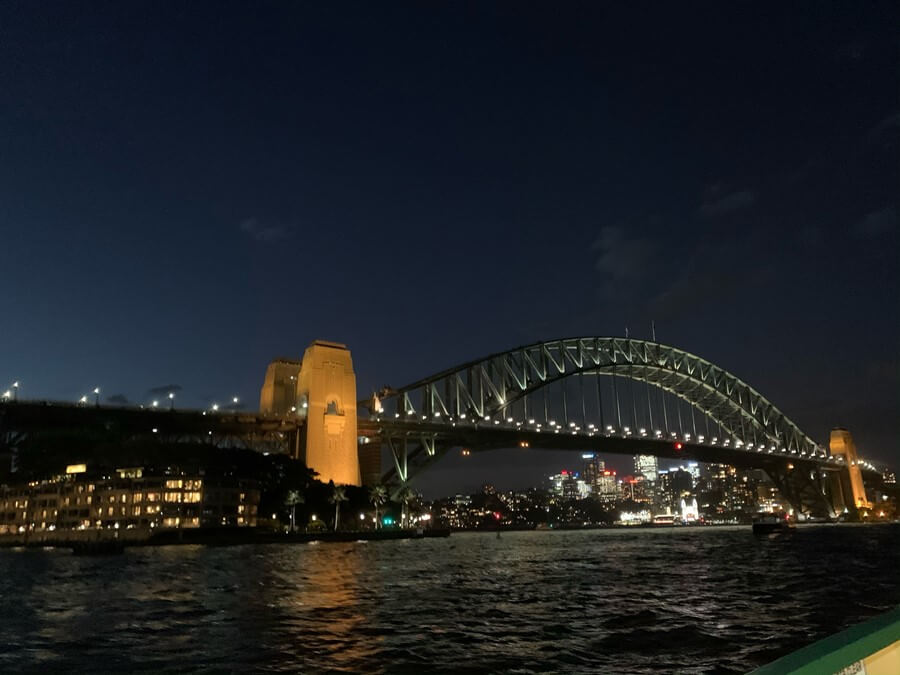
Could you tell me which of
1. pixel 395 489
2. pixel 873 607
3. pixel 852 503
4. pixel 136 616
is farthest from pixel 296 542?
pixel 852 503

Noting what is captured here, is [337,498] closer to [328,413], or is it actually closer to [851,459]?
[328,413]

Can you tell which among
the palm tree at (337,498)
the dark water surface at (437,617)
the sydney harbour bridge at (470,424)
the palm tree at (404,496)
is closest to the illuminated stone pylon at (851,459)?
the sydney harbour bridge at (470,424)

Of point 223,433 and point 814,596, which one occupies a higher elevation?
point 223,433

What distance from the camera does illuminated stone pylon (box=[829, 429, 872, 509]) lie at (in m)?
128

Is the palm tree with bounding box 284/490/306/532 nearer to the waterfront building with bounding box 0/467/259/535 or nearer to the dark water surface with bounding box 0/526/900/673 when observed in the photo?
the waterfront building with bounding box 0/467/259/535

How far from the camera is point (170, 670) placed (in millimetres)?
11070

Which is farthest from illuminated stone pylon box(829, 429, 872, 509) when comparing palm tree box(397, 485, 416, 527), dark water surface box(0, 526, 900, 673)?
dark water surface box(0, 526, 900, 673)

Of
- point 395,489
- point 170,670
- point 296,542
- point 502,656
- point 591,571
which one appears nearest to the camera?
point 170,670

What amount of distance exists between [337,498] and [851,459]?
103017 mm

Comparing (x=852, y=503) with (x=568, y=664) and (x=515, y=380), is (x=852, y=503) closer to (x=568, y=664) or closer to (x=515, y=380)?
(x=515, y=380)

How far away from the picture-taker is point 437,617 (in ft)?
55.8

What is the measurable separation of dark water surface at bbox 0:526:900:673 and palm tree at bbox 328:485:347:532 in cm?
4848

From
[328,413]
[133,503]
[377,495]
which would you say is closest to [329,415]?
[328,413]

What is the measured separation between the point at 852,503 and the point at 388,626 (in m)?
137
